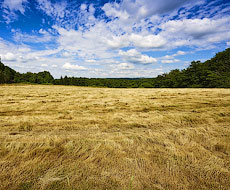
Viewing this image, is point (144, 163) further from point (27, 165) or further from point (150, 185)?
point (27, 165)

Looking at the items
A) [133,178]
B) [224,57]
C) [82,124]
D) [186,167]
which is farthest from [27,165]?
[224,57]

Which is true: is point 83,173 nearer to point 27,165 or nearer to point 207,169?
point 27,165

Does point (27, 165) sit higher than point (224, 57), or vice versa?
point (224, 57)

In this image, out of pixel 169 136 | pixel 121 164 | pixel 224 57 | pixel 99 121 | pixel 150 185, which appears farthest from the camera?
pixel 224 57

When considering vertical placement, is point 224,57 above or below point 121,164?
above

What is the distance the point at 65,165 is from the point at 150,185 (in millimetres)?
1834

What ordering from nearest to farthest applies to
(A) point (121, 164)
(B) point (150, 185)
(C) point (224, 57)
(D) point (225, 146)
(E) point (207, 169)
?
1. (B) point (150, 185)
2. (E) point (207, 169)
3. (A) point (121, 164)
4. (D) point (225, 146)
5. (C) point (224, 57)

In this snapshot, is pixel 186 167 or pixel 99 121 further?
pixel 99 121

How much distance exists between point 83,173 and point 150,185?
52.1 inches

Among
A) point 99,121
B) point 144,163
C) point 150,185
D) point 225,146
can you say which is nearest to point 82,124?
point 99,121

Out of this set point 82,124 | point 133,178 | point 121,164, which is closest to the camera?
point 133,178

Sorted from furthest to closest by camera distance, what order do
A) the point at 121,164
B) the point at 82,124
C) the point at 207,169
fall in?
the point at 82,124 < the point at 121,164 < the point at 207,169

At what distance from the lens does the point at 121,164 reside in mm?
2766

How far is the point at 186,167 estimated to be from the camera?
2686 millimetres
